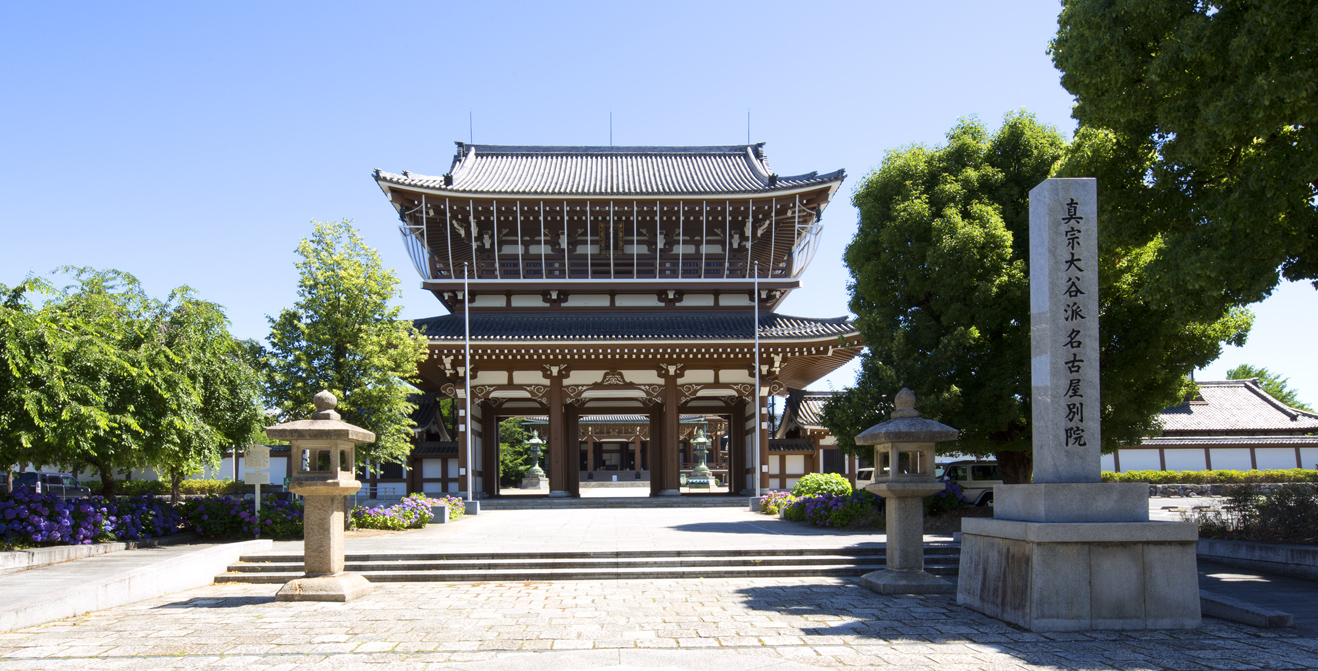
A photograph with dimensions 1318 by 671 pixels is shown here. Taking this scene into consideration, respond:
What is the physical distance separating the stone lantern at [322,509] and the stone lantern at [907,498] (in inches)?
258

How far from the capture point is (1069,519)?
751cm

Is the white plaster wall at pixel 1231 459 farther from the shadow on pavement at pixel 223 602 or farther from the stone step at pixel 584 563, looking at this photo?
the shadow on pavement at pixel 223 602

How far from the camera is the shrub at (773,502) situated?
62.0 ft

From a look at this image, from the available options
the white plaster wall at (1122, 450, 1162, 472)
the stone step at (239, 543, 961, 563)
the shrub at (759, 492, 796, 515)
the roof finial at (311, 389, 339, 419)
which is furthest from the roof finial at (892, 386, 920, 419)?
the white plaster wall at (1122, 450, 1162, 472)

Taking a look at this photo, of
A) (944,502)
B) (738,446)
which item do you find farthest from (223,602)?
(738,446)

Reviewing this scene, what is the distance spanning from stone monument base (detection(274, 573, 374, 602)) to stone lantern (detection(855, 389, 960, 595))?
641 cm

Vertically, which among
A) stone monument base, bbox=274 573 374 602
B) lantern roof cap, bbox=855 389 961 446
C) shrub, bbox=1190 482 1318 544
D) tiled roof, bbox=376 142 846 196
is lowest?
stone monument base, bbox=274 573 374 602

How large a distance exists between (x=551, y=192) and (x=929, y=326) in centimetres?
1194

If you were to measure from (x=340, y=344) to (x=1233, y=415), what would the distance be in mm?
34596

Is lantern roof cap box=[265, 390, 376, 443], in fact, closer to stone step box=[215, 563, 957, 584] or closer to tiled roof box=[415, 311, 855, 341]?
stone step box=[215, 563, 957, 584]

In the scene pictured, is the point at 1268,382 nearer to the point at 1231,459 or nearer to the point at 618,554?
the point at 1231,459

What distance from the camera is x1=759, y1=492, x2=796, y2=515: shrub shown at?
62.0 feet

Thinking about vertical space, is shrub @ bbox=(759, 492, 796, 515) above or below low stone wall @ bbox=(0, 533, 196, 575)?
below

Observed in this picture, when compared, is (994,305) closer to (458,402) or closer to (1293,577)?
(1293,577)
